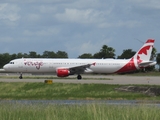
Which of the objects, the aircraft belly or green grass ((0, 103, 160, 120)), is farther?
the aircraft belly

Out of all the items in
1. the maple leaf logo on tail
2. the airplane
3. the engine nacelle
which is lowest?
the engine nacelle

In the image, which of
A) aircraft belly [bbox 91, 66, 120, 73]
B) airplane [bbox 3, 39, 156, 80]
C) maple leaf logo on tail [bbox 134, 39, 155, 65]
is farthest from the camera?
maple leaf logo on tail [bbox 134, 39, 155, 65]

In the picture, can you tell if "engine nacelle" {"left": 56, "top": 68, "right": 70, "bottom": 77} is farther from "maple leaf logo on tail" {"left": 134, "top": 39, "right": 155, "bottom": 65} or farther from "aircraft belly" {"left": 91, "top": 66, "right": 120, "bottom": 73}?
"maple leaf logo on tail" {"left": 134, "top": 39, "right": 155, "bottom": 65}

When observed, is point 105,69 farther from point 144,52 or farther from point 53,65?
point 53,65

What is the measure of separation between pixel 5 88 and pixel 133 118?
102 feet

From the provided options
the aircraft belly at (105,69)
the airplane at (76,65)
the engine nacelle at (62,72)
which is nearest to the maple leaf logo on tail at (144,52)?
the airplane at (76,65)

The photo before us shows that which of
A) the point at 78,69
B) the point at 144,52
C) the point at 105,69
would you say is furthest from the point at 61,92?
the point at 144,52

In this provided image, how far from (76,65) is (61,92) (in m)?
32.4

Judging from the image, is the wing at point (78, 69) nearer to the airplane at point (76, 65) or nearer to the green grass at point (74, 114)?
the airplane at point (76, 65)

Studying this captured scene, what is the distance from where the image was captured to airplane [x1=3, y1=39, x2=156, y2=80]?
76500mm

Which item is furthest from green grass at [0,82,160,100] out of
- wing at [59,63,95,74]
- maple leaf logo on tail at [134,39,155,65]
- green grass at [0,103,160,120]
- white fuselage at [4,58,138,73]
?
maple leaf logo on tail at [134,39,155,65]

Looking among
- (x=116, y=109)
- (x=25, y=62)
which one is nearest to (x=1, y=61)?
(x=25, y=62)

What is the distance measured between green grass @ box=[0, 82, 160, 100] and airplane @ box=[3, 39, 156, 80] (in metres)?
23.6

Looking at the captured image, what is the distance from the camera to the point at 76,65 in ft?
258
